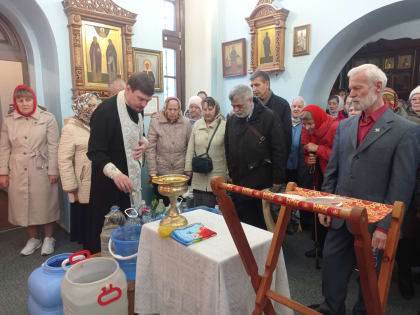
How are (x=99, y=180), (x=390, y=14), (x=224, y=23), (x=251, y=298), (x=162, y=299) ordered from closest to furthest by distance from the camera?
(x=251, y=298) < (x=162, y=299) < (x=99, y=180) < (x=390, y=14) < (x=224, y=23)

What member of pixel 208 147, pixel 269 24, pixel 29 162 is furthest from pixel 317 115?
pixel 29 162

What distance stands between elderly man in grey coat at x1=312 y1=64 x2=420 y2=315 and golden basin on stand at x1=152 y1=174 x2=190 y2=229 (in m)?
0.92

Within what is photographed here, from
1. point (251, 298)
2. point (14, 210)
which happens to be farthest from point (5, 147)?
point (251, 298)

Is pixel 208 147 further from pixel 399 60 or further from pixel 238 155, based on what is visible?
pixel 399 60

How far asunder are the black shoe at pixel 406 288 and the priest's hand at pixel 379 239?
129cm

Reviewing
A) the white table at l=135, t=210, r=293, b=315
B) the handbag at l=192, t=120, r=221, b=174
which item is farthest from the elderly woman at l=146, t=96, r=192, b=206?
the white table at l=135, t=210, r=293, b=315

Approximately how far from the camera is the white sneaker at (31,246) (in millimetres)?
3351

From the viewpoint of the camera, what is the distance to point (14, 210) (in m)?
3.38

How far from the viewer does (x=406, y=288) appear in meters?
2.56

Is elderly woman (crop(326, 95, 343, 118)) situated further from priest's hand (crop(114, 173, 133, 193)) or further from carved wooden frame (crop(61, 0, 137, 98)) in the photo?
priest's hand (crop(114, 173, 133, 193))

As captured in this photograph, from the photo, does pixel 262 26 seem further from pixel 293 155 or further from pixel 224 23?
pixel 293 155

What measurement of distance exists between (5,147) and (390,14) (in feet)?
17.0

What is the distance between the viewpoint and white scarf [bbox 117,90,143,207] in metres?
2.38

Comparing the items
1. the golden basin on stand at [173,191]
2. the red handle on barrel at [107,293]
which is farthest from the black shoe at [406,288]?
the red handle on barrel at [107,293]
